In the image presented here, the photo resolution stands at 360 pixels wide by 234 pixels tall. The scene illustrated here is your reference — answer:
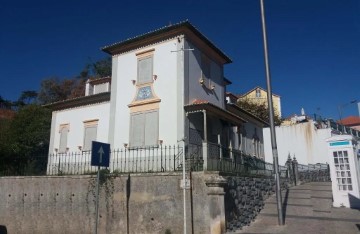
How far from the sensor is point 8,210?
14.9 metres

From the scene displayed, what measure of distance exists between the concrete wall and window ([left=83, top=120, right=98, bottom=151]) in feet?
12.7

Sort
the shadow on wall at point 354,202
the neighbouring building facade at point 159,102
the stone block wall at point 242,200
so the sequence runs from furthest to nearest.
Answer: the neighbouring building facade at point 159,102, the shadow on wall at point 354,202, the stone block wall at point 242,200

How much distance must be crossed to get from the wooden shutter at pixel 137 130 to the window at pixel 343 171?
27.9 ft

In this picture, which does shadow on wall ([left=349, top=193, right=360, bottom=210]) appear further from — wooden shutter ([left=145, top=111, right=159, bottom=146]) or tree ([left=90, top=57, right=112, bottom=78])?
tree ([left=90, top=57, right=112, bottom=78])

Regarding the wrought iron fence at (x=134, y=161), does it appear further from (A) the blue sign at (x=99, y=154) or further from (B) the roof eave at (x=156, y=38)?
(B) the roof eave at (x=156, y=38)

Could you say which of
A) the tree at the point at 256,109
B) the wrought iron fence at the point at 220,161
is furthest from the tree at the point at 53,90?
the wrought iron fence at the point at 220,161

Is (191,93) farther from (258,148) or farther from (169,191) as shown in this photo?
(258,148)

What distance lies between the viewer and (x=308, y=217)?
11.9m

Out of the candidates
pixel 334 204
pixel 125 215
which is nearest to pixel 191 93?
pixel 125 215

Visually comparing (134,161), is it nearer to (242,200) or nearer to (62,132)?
(242,200)

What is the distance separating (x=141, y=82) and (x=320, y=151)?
65.8 feet

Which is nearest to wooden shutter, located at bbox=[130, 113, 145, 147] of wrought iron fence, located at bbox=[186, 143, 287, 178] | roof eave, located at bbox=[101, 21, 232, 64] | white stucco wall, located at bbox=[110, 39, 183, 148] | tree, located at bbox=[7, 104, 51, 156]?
white stucco wall, located at bbox=[110, 39, 183, 148]

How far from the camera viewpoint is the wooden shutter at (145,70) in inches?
640

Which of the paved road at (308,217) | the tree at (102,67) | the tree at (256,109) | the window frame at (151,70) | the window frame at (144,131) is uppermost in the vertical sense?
the tree at (102,67)
